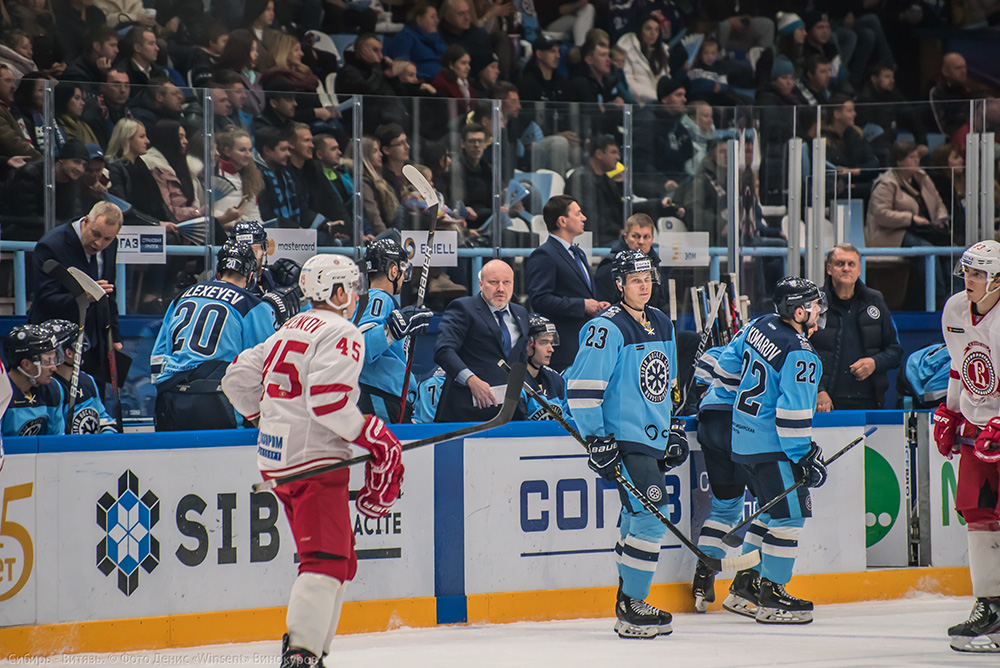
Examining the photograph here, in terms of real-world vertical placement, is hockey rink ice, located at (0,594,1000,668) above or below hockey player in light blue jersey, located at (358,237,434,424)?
below

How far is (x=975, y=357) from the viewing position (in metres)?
4.43

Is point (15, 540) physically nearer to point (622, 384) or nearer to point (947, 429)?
point (622, 384)

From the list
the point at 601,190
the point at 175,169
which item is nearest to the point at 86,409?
the point at 175,169

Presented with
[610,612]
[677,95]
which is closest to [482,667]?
[610,612]

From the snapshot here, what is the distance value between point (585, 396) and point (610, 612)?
1050 mm

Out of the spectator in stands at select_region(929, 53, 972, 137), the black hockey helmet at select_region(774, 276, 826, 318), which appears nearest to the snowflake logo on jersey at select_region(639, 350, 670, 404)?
the black hockey helmet at select_region(774, 276, 826, 318)

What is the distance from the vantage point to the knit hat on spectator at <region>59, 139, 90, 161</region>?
5.72 meters

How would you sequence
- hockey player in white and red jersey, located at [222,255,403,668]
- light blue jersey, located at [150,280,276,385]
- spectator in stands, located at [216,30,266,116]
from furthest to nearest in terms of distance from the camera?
1. spectator in stands, located at [216,30,266,116]
2. light blue jersey, located at [150,280,276,385]
3. hockey player in white and red jersey, located at [222,255,403,668]

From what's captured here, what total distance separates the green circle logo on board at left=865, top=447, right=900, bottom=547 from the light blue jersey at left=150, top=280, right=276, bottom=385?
2911 millimetres

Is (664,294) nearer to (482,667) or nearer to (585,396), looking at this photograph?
(585,396)

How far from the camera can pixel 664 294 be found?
6340 mm

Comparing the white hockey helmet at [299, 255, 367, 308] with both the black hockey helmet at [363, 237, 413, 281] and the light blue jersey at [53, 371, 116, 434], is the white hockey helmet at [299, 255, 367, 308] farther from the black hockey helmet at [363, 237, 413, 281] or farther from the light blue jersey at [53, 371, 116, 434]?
the black hockey helmet at [363, 237, 413, 281]

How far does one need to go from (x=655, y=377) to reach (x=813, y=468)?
78 cm

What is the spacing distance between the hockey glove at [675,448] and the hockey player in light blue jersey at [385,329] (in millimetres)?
1361
